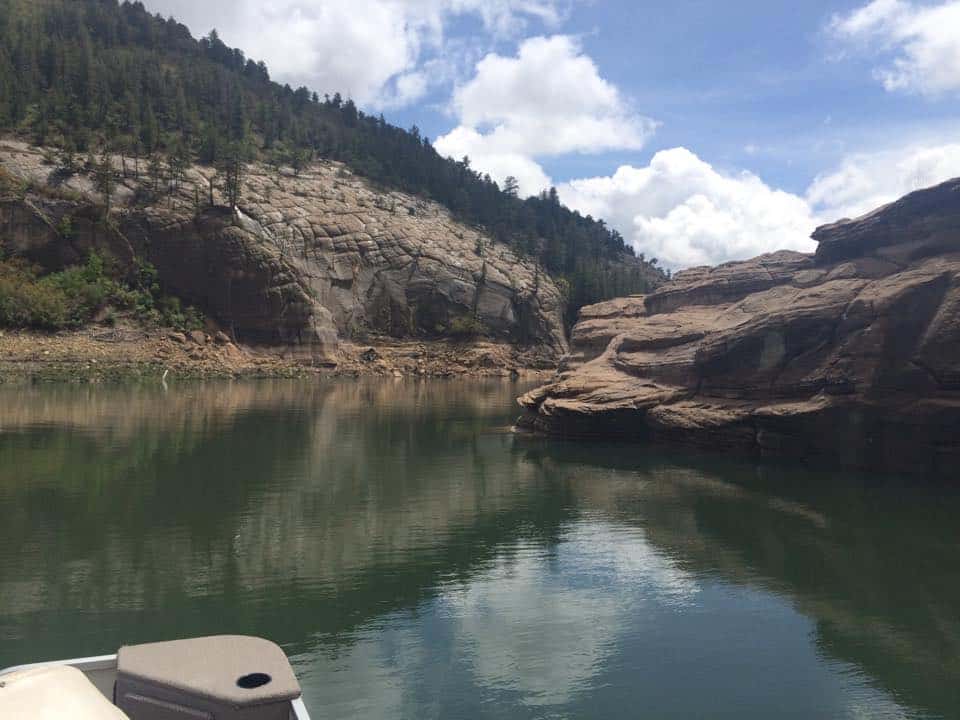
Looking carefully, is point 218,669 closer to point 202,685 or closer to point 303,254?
point 202,685

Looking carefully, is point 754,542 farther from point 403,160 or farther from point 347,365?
point 403,160

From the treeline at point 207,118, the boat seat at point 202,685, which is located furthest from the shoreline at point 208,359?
the boat seat at point 202,685

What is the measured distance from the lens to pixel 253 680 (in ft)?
24.0

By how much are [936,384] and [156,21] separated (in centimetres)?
17621

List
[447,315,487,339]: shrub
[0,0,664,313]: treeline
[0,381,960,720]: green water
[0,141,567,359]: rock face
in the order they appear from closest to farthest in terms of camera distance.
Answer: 1. [0,381,960,720]: green water
2. [0,141,567,359]: rock face
3. [0,0,664,313]: treeline
4. [447,315,487,339]: shrub

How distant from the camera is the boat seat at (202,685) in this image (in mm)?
7000

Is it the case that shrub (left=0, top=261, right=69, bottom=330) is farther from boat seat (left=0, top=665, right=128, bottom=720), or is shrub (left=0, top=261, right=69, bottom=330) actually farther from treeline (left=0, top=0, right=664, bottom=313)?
boat seat (left=0, top=665, right=128, bottom=720)

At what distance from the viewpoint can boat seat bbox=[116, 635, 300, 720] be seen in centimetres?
700

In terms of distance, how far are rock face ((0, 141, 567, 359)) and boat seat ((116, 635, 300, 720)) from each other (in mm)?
85438

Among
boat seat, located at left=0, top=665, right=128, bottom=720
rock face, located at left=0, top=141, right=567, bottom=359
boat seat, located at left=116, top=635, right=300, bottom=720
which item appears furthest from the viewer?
rock face, located at left=0, top=141, right=567, bottom=359

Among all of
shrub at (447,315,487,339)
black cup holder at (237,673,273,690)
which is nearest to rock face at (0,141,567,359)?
shrub at (447,315,487,339)

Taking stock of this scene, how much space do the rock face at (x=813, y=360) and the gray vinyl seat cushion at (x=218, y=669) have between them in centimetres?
2762

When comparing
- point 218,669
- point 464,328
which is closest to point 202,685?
point 218,669

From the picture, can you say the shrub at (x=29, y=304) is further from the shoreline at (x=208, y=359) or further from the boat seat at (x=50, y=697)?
the boat seat at (x=50, y=697)
